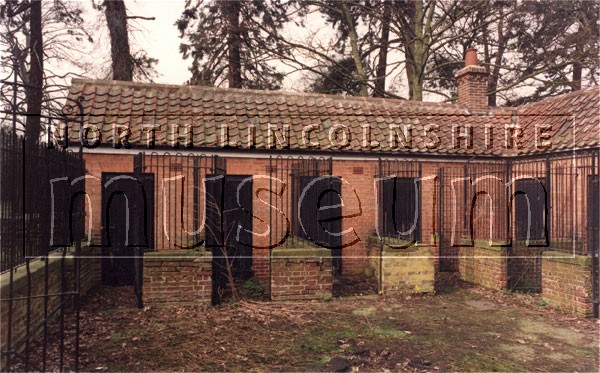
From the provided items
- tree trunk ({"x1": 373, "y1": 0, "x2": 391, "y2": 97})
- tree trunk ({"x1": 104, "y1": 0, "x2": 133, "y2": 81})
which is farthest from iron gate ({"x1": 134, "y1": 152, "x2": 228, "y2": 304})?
tree trunk ({"x1": 373, "y1": 0, "x2": 391, "y2": 97})

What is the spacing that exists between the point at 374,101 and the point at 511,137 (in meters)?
4.20

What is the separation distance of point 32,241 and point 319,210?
6342 millimetres

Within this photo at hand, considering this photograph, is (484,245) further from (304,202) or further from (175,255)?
(175,255)

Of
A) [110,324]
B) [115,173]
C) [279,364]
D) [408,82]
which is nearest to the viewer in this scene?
[279,364]

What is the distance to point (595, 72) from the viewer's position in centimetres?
1716

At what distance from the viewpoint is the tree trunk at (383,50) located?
17.8 meters

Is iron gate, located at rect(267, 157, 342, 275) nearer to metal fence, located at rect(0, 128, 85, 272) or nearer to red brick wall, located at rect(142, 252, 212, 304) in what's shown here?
red brick wall, located at rect(142, 252, 212, 304)

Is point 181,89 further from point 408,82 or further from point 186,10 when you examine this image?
point 408,82

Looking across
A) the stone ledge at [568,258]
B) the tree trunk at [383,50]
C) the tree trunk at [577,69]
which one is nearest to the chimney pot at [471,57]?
the tree trunk at [383,50]

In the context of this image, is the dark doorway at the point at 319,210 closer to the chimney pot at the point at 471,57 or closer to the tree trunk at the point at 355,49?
the chimney pot at the point at 471,57

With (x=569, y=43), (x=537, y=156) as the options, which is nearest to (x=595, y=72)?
(x=569, y=43)

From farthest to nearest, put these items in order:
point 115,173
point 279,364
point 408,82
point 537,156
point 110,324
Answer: point 408,82 → point 537,156 → point 115,173 → point 110,324 → point 279,364

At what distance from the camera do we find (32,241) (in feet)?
16.8

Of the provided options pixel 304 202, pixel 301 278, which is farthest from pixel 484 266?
pixel 301 278
